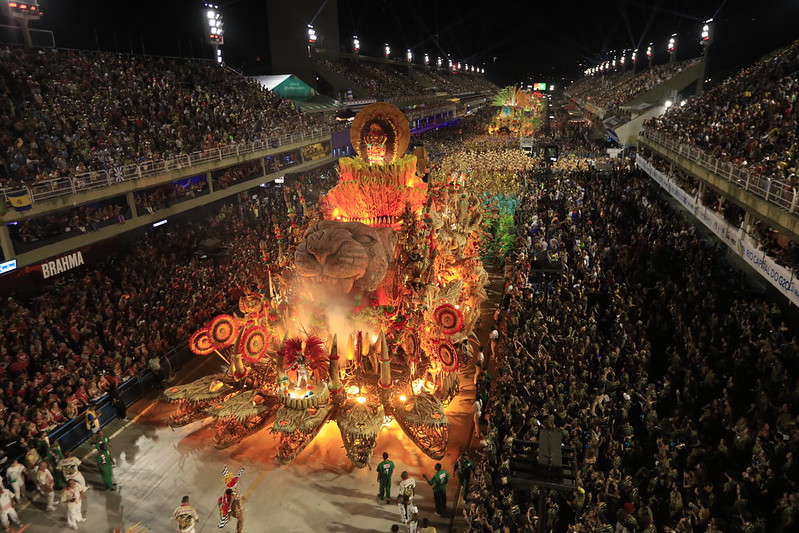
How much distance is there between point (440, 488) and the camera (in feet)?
34.0

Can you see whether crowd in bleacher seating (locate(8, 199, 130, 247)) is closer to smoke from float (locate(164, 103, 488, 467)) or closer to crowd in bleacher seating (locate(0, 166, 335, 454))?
crowd in bleacher seating (locate(0, 166, 335, 454))

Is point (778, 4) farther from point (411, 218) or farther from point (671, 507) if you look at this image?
point (671, 507)

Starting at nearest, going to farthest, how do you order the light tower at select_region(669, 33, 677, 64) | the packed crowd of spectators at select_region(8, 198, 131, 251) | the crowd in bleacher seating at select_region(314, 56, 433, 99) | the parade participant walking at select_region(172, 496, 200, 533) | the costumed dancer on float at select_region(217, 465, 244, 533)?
the parade participant walking at select_region(172, 496, 200, 533) → the costumed dancer on float at select_region(217, 465, 244, 533) → the packed crowd of spectators at select_region(8, 198, 131, 251) → the crowd in bleacher seating at select_region(314, 56, 433, 99) → the light tower at select_region(669, 33, 677, 64)

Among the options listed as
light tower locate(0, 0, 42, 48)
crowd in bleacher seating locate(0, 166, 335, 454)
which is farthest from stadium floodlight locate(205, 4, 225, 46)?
crowd in bleacher seating locate(0, 166, 335, 454)

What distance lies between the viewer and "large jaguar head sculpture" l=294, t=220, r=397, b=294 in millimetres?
12992

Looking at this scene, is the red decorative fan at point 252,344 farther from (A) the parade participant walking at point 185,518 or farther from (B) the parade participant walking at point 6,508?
(B) the parade participant walking at point 6,508

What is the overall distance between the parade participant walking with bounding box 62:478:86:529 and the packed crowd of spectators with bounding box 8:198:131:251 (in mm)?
9056

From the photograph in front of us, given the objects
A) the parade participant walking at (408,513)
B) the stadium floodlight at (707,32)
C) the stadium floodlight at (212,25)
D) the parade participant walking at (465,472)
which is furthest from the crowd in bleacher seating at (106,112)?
the stadium floodlight at (707,32)

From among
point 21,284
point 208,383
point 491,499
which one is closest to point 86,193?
point 21,284

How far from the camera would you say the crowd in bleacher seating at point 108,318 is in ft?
42.7

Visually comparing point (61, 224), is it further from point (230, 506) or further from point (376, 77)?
point (376, 77)

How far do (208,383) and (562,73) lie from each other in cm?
15735

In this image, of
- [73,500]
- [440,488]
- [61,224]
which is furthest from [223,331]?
[61,224]

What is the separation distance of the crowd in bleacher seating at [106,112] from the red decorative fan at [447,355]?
14384 millimetres
